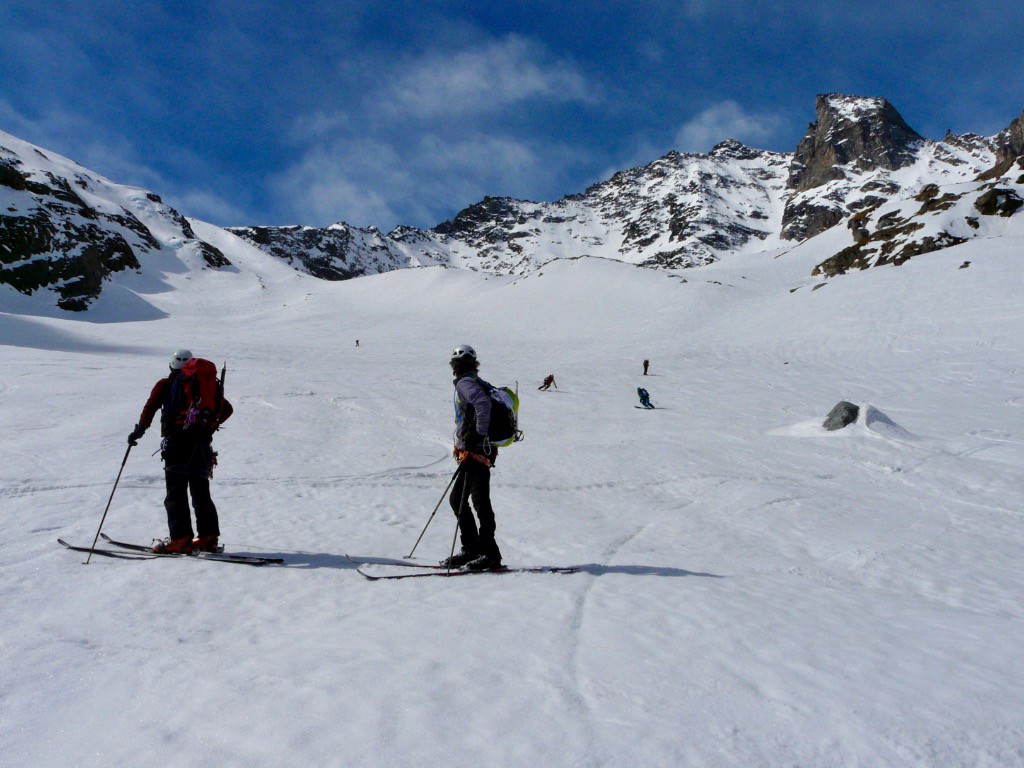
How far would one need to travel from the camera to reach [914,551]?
7.18 meters

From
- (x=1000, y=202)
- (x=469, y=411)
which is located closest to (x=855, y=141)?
(x=1000, y=202)

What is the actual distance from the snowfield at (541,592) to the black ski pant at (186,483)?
553 millimetres

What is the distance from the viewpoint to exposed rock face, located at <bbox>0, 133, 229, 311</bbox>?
56.8 metres

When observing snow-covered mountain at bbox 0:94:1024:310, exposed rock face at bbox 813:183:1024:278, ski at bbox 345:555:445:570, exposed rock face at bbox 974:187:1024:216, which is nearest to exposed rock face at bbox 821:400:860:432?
ski at bbox 345:555:445:570

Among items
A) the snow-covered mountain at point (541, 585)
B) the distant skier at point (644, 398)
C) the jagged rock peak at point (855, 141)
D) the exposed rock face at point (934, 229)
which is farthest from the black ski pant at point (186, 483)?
the jagged rock peak at point (855, 141)

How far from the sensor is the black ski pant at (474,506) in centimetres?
563

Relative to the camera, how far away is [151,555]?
5.70 m

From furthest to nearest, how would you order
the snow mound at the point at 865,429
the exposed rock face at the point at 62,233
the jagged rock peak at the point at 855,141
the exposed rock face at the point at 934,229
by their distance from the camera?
the jagged rock peak at the point at 855,141 → the exposed rock face at the point at 62,233 → the exposed rock face at the point at 934,229 → the snow mound at the point at 865,429

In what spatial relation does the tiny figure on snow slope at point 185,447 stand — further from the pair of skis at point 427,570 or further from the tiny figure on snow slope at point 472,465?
the tiny figure on snow slope at point 472,465

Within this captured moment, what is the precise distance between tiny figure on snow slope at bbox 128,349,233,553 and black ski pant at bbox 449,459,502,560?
2.64m

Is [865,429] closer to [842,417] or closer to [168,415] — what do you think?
[842,417]

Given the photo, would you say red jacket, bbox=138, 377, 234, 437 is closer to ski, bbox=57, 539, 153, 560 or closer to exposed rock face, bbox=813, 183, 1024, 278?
ski, bbox=57, 539, 153, 560

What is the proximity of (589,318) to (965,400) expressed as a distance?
34.3 meters

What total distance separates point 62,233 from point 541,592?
79855 millimetres
